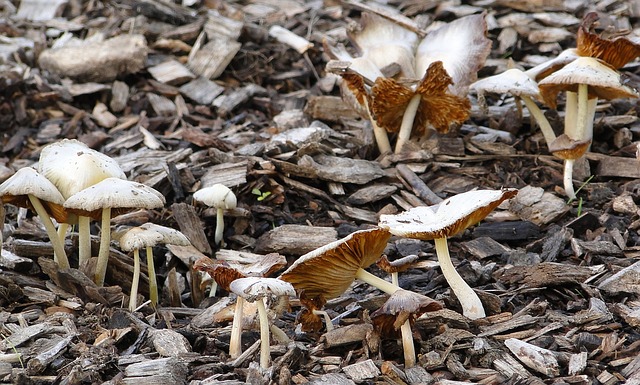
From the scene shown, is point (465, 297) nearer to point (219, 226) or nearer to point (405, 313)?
point (405, 313)

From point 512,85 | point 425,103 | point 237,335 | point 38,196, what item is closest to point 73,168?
point 38,196

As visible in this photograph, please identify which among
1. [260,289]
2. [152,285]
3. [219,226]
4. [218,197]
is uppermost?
[260,289]

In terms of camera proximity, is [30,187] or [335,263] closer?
[335,263]

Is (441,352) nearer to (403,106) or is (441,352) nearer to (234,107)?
(403,106)

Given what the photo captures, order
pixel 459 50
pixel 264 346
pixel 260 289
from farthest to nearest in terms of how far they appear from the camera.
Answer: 1. pixel 459 50
2. pixel 264 346
3. pixel 260 289

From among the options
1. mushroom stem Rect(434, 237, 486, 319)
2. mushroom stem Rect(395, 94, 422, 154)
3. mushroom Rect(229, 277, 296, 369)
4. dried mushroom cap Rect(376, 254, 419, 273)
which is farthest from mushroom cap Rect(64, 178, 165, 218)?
mushroom stem Rect(395, 94, 422, 154)

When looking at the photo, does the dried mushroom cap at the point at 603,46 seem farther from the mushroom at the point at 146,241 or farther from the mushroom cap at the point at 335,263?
the mushroom at the point at 146,241
